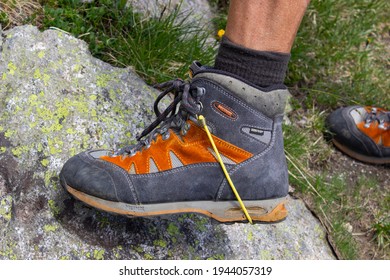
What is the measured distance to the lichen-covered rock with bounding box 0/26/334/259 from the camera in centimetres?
241

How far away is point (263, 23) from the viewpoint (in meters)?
2.24

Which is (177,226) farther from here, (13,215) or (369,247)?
(369,247)

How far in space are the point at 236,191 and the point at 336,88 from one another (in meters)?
2.19

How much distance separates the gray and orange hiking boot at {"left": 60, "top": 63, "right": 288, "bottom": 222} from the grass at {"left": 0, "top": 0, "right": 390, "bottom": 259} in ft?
2.90

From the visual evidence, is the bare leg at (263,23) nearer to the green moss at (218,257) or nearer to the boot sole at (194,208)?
the boot sole at (194,208)

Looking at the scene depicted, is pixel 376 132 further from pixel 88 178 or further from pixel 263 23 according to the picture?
pixel 88 178

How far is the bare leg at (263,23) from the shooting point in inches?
88.0

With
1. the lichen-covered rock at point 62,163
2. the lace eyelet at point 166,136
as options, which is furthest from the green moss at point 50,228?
the lace eyelet at point 166,136

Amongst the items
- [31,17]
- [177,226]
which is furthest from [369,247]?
[31,17]

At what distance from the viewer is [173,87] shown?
7.89 feet

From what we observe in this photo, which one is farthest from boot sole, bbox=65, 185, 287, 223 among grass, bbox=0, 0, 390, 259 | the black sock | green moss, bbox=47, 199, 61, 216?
grass, bbox=0, 0, 390, 259

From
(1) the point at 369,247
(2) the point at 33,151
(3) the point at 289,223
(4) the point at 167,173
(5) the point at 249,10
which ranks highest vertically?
(5) the point at 249,10

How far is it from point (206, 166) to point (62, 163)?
2.33 feet

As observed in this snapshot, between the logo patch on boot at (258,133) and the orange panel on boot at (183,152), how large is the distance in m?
0.08
